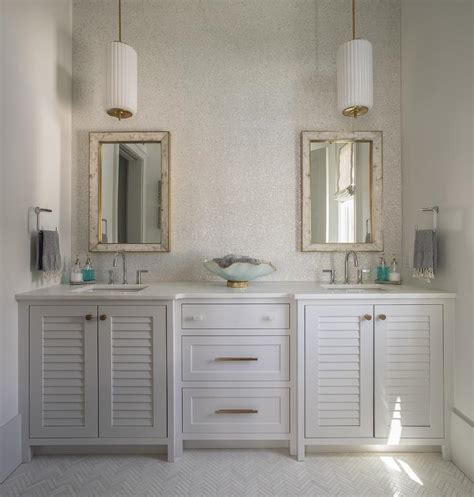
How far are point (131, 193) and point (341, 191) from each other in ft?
4.81

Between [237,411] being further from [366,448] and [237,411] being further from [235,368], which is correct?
[366,448]

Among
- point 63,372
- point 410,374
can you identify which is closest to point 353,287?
point 410,374

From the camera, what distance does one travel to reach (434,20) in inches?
77.8

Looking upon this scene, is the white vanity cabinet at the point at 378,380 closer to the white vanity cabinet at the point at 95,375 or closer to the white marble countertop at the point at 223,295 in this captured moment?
the white marble countertop at the point at 223,295

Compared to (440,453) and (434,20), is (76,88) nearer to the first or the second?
(434,20)

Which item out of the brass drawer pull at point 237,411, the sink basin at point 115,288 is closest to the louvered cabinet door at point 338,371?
the brass drawer pull at point 237,411

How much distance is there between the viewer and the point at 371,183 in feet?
7.84

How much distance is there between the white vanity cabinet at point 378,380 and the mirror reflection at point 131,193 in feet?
4.03

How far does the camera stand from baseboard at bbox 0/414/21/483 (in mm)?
1678

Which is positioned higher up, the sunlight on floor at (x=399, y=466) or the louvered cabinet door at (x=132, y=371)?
the louvered cabinet door at (x=132, y=371)

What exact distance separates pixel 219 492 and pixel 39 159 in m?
2.04

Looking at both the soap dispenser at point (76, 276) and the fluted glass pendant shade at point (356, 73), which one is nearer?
the fluted glass pendant shade at point (356, 73)

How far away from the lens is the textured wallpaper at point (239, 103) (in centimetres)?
241

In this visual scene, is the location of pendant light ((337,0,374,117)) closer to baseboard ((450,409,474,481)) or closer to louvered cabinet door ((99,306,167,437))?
louvered cabinet door ((99,306,167,437))
